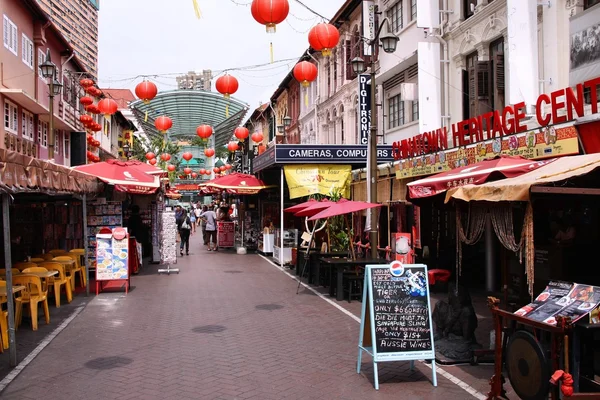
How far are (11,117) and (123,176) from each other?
7486 millimetres

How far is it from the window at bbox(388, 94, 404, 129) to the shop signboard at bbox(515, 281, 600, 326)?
1506cm

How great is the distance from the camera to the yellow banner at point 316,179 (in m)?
17.9

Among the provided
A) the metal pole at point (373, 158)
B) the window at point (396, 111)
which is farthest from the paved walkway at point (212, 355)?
the window at point (396, 111)

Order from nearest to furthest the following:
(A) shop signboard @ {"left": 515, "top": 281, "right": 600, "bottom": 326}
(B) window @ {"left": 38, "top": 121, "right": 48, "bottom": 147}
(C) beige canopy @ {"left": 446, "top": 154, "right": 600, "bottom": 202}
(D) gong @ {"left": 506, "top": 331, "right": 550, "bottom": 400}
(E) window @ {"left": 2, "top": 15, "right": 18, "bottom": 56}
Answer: (D) gong @ {"left": 506, "top": 331, "right": 550, "bottom": 400} → (A) shop signboard @ {"left": 515, "top": 281, "right": 600, "bottom": 326} → (C) beige canopy @ {"left": 446, "top": 154, "right": 600, "bottom": 202} → (E) window @ {"left": 2, "top": 15, "right": 18, "bottom": 56} → (B) window @ {"left": 38, "top": 121, "right": 48, "bottom": 147}

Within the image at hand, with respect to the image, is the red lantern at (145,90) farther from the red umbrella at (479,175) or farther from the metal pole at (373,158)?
the red umbrella at (479,175)

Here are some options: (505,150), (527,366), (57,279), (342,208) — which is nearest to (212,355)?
(527,366)

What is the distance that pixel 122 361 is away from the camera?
7.23m

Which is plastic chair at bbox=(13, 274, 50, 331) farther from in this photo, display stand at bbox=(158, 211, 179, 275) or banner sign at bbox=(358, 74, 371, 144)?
banner sign at bbox=(358, 74, 371, 144)

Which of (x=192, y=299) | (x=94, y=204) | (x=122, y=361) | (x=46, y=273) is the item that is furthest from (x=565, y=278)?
(x=94, y=204)

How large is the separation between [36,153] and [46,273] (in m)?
15.9

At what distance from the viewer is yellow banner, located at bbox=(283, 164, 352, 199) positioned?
17.9m

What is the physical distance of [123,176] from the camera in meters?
15.7

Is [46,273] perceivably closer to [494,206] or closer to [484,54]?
[494,206]

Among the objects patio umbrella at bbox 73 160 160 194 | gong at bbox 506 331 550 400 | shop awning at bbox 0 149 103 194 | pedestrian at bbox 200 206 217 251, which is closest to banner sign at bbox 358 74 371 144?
patio umbrella at bbox 73 160 160 194
